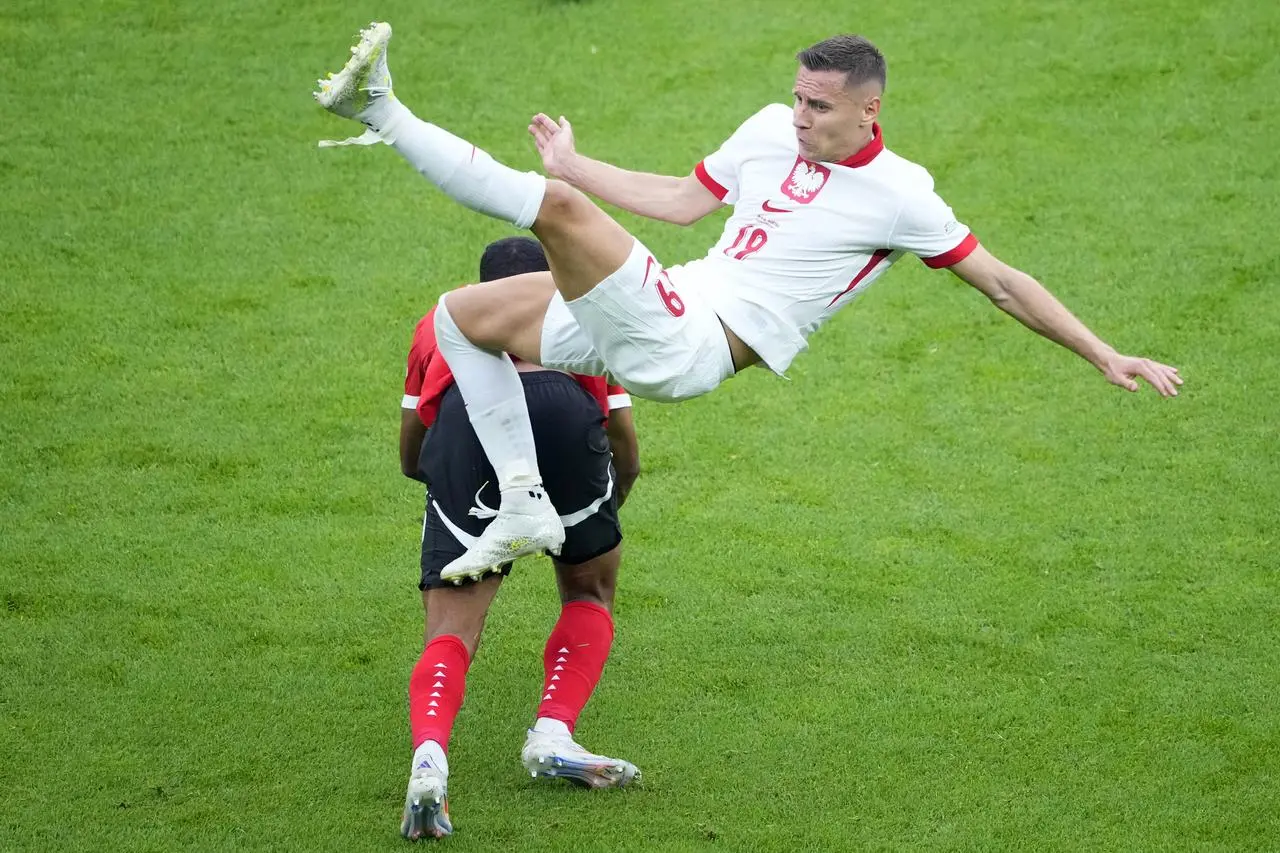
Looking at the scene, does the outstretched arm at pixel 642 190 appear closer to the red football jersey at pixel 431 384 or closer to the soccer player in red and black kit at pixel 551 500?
the soccer player in red and black kit at pixel 551 500

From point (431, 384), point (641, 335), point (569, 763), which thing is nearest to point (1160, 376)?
point (641, 335)

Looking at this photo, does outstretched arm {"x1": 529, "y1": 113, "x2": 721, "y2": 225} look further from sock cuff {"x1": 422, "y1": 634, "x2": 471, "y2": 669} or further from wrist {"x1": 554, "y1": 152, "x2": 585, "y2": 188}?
sock cuff {"x1": 422, "y1": 634, "x2": 471, "y2": 669}

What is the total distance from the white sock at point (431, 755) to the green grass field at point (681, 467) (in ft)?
0.90

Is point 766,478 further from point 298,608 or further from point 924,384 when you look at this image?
point 298,608

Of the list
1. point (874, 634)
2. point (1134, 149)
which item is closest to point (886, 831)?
point (874, 634)

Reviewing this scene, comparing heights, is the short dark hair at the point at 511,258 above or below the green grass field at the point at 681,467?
above

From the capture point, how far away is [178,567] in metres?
6.28

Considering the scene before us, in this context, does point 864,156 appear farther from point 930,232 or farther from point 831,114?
point 930,232

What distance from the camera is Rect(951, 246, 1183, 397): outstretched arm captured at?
175 inches

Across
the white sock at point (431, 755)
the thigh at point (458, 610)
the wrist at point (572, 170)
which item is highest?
the wrist at point (572, 170)

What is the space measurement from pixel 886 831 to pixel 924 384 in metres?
3.30

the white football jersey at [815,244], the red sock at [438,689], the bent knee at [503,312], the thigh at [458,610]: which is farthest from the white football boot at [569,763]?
the white football jersey at [815,244]

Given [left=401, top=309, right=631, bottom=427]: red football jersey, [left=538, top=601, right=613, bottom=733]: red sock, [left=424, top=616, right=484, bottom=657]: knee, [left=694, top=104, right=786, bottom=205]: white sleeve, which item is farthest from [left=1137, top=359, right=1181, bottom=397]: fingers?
[left=424, top=616, right=484, bottom=657]: knee

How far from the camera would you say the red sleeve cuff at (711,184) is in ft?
16.4
